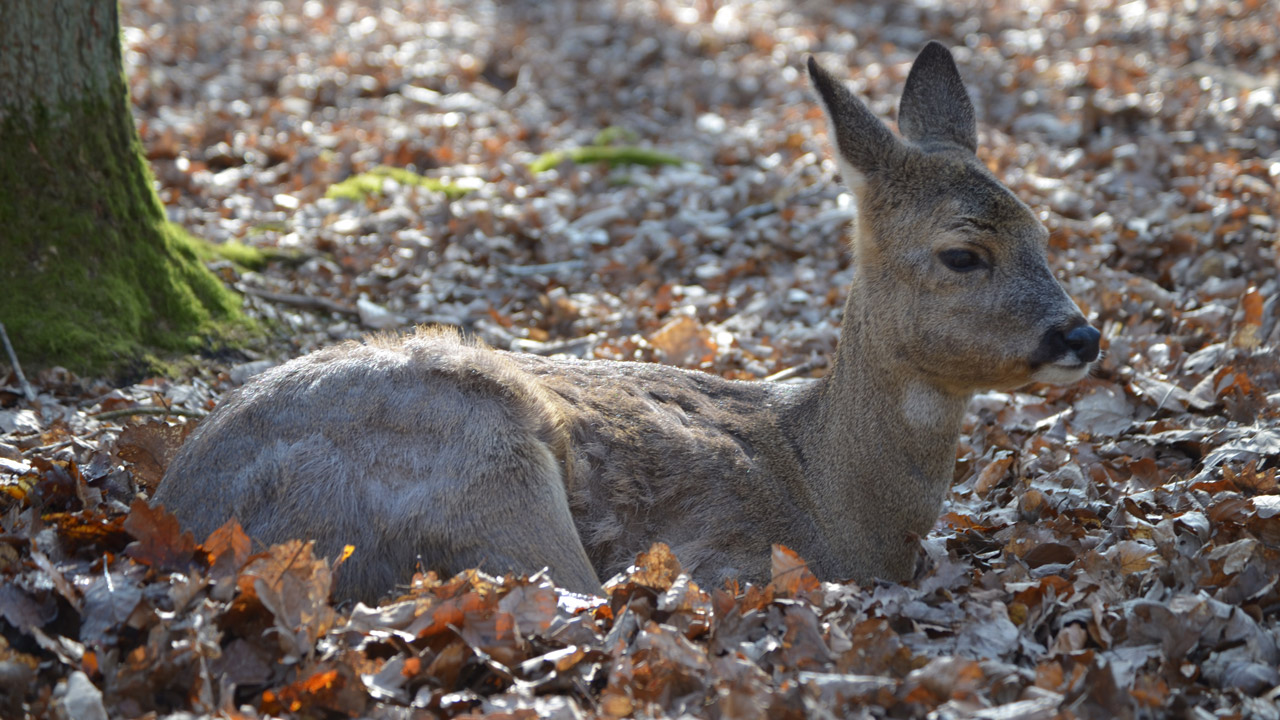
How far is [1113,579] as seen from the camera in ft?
13.5

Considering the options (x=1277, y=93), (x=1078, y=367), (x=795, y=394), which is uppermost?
(x=1277, y=93)

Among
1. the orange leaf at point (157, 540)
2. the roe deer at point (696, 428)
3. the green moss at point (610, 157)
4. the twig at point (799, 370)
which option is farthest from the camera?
the green moss at point (610, 157)

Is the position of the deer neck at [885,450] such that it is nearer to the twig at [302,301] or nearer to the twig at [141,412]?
the twig at [141,412]

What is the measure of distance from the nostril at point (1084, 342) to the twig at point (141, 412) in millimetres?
4342

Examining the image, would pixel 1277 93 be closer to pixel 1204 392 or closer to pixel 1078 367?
pixel 1204 392

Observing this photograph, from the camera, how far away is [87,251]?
6.31 m

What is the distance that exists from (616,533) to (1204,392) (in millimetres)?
3423

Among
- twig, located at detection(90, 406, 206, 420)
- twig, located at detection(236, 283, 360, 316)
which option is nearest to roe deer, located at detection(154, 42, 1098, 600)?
twig, located at detection(90, 406, 206, 420)

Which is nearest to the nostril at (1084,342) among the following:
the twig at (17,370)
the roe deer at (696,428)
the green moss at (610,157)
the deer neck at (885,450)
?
the roe deer at (696,428)

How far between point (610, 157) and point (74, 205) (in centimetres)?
601

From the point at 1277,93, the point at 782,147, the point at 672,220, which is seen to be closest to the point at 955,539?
the point at 672,220

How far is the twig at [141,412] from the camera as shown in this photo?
5668 mm

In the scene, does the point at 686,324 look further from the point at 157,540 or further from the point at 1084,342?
the point at 157,540

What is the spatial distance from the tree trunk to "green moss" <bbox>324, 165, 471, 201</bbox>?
11.6 feet
